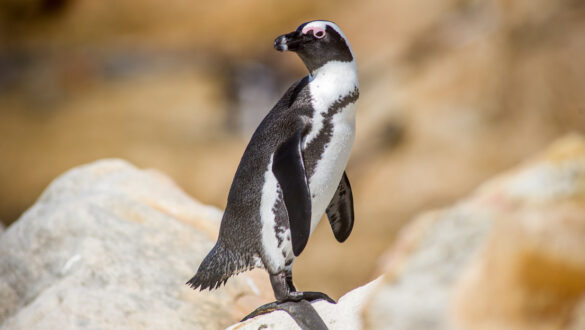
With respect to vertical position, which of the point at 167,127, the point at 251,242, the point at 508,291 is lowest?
the point at 251,242

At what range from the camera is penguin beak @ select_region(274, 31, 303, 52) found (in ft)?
4.66

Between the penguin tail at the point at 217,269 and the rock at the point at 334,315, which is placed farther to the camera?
the penguin tail at the point at 217,269

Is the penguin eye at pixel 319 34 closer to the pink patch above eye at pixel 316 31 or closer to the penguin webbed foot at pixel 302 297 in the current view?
the pink patch above eye at pixel 316 31

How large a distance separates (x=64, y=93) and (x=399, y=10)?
9.15 ft

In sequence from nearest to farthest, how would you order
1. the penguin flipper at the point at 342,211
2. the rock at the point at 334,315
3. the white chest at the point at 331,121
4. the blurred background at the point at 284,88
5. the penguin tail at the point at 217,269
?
the rock at the point at 334,315
the white chest at the point at 331,121
the penguin tail at the point at 217,269
the penguin flipper at the point at 342,211
the blurred background at the point at 284,88

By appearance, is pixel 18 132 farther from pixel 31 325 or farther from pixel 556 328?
pixel 556 328

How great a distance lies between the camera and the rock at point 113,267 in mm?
1618

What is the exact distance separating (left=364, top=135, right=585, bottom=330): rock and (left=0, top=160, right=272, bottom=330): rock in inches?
29.8

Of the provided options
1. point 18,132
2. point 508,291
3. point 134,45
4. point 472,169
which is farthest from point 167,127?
point 508,291

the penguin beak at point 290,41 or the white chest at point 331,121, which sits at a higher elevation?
the penguin beak at point 290,41

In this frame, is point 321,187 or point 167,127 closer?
point 321,187

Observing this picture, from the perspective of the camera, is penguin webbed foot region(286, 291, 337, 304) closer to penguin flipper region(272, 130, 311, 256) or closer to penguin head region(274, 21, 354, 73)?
penguin flipper region(272, 130, 311, 256)

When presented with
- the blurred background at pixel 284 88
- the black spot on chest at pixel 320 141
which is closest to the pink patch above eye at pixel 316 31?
the black spot on chest at pixel 320 141

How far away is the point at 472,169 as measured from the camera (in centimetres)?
407
